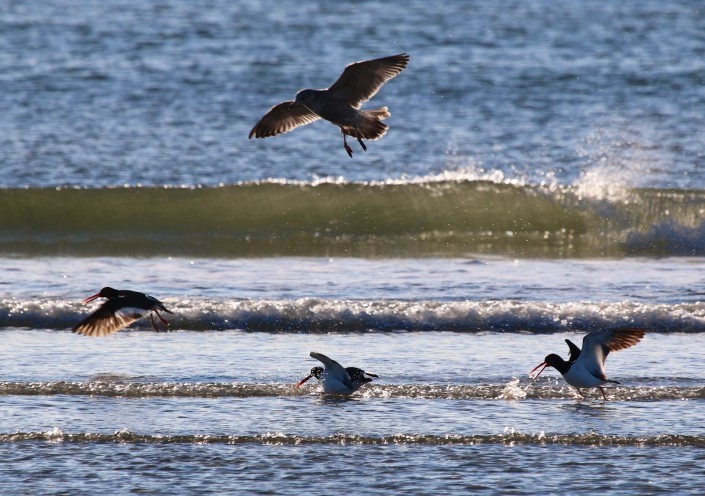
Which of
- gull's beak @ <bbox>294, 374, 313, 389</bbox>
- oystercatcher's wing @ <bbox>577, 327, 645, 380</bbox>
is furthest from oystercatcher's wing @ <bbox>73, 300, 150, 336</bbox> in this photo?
oystercatcher's wing @ <bbox>577, 327, 645, 380</bbox>

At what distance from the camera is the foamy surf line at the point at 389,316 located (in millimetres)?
8938

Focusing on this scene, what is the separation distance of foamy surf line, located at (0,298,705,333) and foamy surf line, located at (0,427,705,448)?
8.76 feet

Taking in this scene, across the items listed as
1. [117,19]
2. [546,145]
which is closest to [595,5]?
[117,19]

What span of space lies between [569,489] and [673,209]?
9.39m

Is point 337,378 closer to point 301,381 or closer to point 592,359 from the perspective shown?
point 301,381

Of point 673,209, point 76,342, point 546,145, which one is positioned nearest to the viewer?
point 76,342

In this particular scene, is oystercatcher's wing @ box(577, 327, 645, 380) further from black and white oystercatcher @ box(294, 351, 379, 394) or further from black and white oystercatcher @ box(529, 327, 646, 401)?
black and white oystercatcher @ box(294, 351, 379, 394)

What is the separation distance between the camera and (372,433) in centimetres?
634

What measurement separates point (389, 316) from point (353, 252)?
3699 mm

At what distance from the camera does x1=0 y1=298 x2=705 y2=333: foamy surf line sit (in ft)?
29.3

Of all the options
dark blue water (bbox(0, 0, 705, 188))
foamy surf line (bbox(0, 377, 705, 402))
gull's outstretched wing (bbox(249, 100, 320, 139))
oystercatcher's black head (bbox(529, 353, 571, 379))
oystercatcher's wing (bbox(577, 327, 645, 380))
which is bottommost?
foamy surf line (bbox(0, 377, 705, 402))

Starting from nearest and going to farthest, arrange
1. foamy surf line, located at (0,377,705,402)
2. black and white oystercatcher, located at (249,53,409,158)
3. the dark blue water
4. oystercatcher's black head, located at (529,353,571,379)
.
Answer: foamy surf line, located at (0,377,705,402), oystercatcher's black head, located at (529,353,571,379), black and white oystercatcher, located at (249,53,409,158), the dark blue water

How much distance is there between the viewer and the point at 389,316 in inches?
358

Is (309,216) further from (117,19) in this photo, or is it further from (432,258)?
(117,19)
